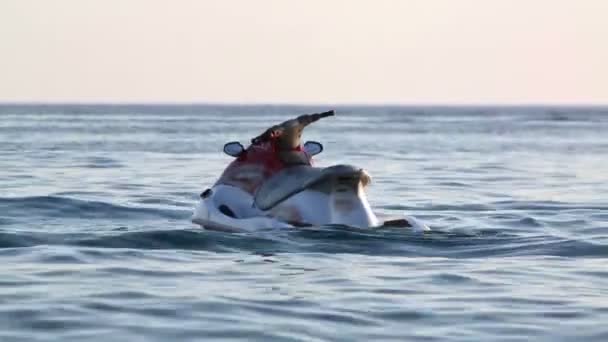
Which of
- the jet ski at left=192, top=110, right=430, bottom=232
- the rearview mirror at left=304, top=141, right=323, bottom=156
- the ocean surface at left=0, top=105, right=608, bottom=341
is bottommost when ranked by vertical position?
the ocean surface at left=0, top=105, right=608, bottom=341

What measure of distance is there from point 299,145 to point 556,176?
1752 centimetres

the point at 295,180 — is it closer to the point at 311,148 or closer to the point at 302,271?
the point at 311,148

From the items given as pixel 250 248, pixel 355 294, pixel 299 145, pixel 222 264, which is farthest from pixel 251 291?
pixel 299 145

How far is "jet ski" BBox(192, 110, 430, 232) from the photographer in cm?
1788

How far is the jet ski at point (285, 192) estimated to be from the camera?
17.9 meters

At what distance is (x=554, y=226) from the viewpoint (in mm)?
21266

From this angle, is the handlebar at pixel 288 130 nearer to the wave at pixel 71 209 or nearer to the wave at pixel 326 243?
the wave at pixel 326 243

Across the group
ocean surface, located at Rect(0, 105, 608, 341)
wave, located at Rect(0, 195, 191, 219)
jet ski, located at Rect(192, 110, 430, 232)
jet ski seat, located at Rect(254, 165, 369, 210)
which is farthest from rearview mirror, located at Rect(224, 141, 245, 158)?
wave, located at Rect(0, 195, 191, 219)

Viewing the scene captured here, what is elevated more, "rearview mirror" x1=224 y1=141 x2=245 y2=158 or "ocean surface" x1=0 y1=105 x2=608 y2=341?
"rearview mirror" x1=224 y1=141 x2=245 y2=158

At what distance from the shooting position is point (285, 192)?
18266 millimetres

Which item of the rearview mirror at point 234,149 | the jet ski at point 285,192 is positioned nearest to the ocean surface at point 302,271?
the jet ski at point 285,192

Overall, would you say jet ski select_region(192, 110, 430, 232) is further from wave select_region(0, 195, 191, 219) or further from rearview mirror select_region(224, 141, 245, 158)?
wave select_region(0, 195, 191, 219)

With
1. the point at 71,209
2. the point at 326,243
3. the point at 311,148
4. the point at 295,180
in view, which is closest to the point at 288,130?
the point at 311,148

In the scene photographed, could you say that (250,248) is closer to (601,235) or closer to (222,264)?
(222,264)
